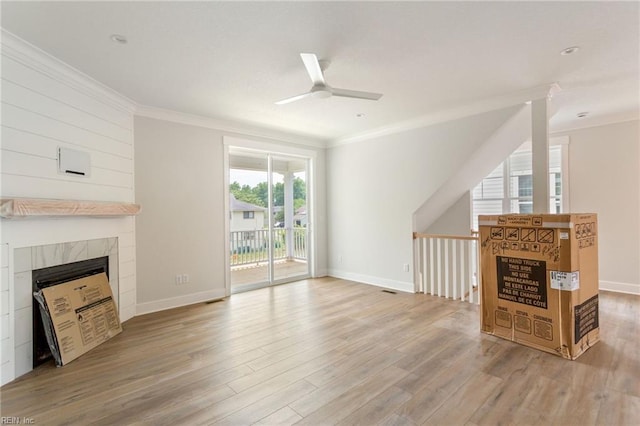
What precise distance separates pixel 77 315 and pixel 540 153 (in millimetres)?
5143

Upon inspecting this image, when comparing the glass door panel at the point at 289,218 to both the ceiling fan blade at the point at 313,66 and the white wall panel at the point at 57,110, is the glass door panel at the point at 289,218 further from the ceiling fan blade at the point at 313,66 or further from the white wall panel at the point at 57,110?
the ceiling fan blade at the point at 313,66

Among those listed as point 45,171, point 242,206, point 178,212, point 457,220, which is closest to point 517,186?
point 457,220

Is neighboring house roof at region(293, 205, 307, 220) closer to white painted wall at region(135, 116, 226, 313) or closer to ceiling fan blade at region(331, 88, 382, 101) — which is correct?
white painted wall at region(135, 116, 226, 313)

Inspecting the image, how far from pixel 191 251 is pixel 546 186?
15.1 ft

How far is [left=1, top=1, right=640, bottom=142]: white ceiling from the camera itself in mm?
2051

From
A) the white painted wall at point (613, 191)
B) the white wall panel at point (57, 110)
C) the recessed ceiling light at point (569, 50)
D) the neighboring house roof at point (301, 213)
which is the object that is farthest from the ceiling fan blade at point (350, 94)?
the white painted wall at point (613, 191)

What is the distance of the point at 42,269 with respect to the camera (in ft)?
8.75

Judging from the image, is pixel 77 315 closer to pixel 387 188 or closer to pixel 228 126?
pixel 228 126

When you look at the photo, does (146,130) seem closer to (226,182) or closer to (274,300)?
(226,182)

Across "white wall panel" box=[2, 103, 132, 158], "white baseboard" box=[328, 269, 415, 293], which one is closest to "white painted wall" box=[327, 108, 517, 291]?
"white baseboard" box=[328, 269, 415, 293]

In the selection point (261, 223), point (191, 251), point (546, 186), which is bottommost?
point (191, 251)

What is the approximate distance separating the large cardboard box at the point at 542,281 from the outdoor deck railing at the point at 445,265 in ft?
3.70

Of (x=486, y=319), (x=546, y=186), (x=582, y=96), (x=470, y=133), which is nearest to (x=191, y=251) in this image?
(x=486, y=319)

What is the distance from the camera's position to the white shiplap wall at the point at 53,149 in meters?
2.37
